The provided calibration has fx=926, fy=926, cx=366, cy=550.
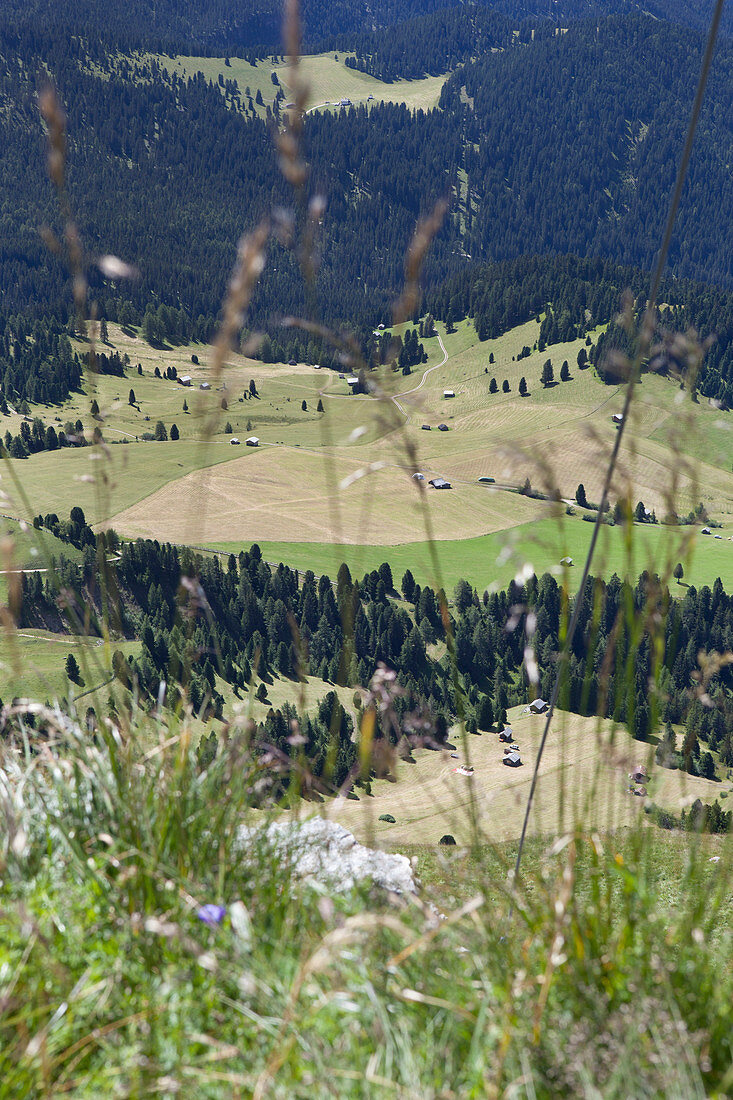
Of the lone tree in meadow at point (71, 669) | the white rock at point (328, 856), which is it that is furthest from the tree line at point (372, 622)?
the white rock at point (328, 856)

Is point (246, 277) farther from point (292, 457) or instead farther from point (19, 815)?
point (292, 457)

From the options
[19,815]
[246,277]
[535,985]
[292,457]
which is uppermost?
[246,277]

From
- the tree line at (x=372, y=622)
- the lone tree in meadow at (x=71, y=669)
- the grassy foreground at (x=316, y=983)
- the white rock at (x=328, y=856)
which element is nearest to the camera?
the grassy foreground at (x=316, y=983)

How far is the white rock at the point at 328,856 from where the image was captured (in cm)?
482

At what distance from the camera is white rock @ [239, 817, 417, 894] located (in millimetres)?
4818

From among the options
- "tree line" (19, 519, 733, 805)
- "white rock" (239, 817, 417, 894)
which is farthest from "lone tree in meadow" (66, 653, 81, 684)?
"white rock" (239, 817, 417, 894)

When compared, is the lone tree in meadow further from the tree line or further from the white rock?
the white rock

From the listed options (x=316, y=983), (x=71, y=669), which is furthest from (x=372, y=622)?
(x=316, y=983)

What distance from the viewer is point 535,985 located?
3.62m

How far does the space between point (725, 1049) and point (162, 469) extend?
180864mm

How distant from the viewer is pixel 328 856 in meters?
5.08

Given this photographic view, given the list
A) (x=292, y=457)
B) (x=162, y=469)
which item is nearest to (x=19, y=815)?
(x=162, y=469)

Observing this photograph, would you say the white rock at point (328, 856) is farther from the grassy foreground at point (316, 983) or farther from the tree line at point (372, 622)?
the tree line at point (372, 622)

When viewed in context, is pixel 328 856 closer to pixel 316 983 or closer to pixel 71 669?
pixel 316 983
